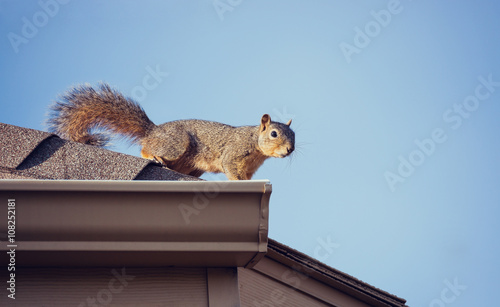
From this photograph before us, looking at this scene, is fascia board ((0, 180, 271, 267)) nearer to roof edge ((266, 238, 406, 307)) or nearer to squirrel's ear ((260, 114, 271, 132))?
roof edge ((266, 238, 406, 307))

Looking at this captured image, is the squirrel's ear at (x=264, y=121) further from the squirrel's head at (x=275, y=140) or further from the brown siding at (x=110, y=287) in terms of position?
the brown siding at (x=110, y=287)

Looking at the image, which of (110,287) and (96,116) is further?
(96,116)

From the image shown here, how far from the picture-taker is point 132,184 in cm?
169

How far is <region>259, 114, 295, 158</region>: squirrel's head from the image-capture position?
554 cm

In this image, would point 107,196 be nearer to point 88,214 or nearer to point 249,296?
point 88,214

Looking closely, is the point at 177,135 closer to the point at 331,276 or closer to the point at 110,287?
the point at 331,276

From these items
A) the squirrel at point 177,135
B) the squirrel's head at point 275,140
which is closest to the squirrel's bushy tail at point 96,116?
the squirrel at point 177,135

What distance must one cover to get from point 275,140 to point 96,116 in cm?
185

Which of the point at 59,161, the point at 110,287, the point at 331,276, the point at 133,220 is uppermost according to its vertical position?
the point at 59,161

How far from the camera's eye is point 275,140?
18.3 feet

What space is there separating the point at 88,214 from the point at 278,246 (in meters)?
1.23

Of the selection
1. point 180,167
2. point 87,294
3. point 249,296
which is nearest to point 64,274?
point 87,294

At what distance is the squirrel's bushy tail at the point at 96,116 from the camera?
4020 millimetres

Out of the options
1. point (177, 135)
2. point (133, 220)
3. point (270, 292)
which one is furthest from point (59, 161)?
point (177, 135)
